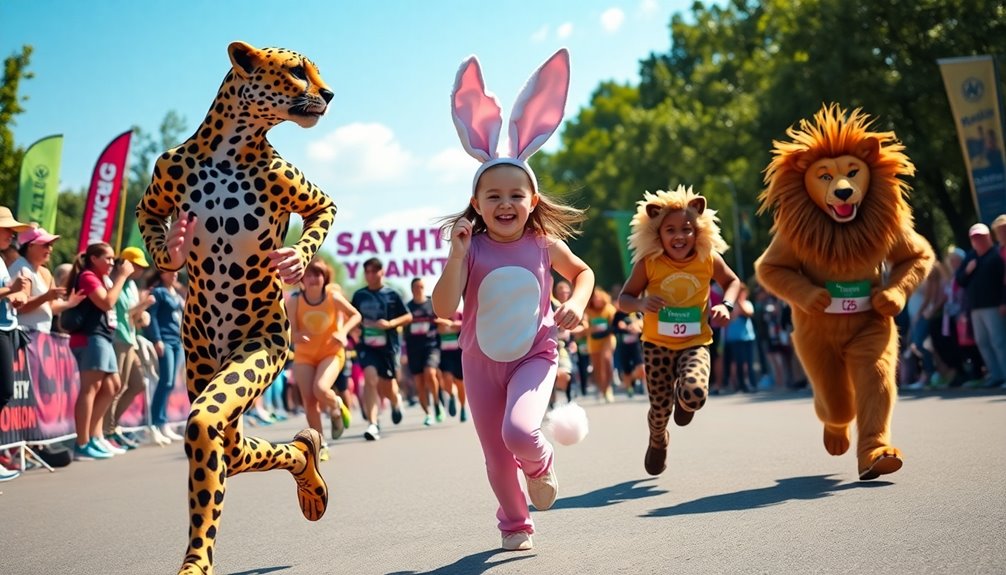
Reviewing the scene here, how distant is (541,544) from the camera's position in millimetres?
6602

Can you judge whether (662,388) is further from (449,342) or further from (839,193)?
(449,342)

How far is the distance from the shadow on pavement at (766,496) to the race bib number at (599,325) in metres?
15.3

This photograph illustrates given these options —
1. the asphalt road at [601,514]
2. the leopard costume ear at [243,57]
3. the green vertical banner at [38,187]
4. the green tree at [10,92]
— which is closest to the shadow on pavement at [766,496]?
the asphalt road at [601,514]

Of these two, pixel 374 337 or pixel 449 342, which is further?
pixel 449 342

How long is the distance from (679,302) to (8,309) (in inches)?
236

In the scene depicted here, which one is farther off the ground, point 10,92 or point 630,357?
point 10,92

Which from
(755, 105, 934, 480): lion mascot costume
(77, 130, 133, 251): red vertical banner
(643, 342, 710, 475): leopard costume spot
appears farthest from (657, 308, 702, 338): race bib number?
(77, 130, 133, 251): red vertical banner

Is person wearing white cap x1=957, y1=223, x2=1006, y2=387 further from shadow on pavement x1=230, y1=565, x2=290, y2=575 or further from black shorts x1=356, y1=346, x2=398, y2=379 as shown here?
shadow on pavement x1=230, y1=565, x2=290, y2=575

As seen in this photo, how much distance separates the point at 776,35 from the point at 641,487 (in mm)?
40505

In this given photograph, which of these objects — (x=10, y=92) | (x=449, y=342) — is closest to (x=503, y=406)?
(x=449, y=342)

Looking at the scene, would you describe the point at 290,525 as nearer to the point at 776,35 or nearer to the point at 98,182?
the point at 98,182

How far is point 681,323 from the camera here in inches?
366

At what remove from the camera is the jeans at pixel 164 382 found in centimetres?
1670

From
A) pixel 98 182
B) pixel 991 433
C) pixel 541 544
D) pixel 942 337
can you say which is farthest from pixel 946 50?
pixel 541 544
